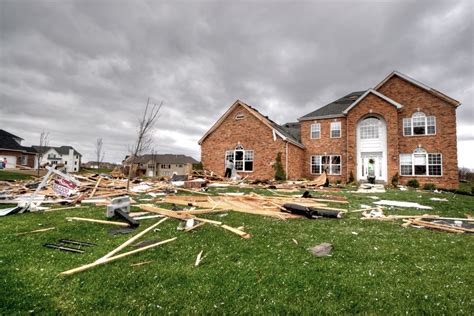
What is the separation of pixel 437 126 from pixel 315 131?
31.5 ft

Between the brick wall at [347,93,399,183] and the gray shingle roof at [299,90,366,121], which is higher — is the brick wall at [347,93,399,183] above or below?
below

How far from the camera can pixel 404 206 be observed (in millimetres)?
7895

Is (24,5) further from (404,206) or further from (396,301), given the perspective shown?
(404,206)

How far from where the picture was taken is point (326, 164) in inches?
846

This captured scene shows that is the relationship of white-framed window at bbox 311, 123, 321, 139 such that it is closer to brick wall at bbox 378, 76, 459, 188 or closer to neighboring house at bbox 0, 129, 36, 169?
brick wall at bbox 378, 76, 459, 188

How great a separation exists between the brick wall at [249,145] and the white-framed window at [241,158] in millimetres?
370

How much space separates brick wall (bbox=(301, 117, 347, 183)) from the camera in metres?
20.7

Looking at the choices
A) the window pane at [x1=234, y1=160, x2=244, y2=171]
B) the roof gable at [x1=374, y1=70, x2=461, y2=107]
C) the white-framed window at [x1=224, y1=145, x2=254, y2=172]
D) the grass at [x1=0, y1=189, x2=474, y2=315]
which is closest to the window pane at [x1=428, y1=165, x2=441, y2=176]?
the roof gable at [x1=374, y1=70, x2=461, y2=107]

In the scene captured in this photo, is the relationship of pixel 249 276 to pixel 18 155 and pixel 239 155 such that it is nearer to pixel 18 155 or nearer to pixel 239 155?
pixel 239 155

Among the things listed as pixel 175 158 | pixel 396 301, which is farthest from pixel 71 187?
pixel 175 158

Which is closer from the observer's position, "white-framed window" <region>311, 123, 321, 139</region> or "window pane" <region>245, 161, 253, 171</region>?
"window pane" <region>245, 161, 253, 171</region>

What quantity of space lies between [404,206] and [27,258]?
34.3 feet

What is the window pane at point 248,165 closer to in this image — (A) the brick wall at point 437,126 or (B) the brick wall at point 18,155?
(A) the brick wall at point 437,126

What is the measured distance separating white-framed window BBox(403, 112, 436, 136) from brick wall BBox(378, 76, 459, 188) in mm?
252
